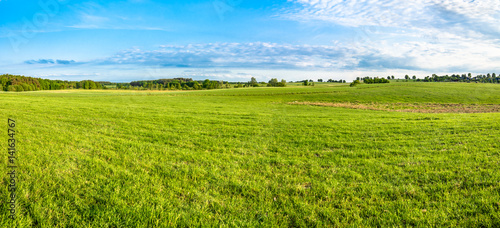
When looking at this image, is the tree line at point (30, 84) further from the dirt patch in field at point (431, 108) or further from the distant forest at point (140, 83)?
the dirt patch in field at point (431, 108)

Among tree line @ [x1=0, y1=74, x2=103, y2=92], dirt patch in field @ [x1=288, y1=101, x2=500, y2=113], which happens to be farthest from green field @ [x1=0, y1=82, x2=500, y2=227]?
tree line @ [x1=0, y1=74, x2=103, y2=92]

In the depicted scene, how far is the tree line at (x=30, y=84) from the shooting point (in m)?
109

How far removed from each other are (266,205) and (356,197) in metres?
2.03

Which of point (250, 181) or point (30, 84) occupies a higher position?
point (30, 84)

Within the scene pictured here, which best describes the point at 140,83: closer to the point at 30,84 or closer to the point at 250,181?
the point at 30,84

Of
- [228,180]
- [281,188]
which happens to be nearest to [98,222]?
[228,180]

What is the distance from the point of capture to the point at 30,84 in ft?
392

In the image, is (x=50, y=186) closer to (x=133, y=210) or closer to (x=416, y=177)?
(x=133, y=210)

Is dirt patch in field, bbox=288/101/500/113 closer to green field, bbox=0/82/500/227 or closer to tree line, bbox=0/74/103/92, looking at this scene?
green field, bbox=0/82/500/227

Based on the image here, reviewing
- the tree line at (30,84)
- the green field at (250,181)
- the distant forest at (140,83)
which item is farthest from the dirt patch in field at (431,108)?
the tree line at (30,84)

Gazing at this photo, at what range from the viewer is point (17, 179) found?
506cm

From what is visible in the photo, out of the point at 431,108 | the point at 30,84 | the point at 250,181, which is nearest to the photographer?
the point at 250,181

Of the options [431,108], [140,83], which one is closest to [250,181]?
[431,108]

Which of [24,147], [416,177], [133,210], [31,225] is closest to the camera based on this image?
[31,225]
